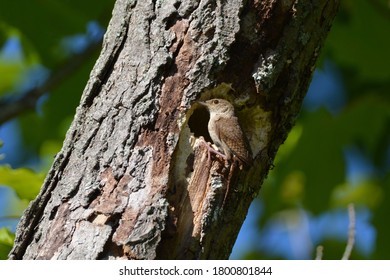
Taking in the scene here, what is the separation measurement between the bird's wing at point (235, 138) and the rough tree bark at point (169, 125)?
5 cm

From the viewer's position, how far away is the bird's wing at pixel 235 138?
2.81 metres

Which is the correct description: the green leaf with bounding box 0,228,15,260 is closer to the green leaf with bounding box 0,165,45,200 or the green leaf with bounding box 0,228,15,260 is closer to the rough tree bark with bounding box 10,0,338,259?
the rough tree bark with bounding box 10,0,338,259

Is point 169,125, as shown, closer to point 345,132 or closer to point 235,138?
point 235,138

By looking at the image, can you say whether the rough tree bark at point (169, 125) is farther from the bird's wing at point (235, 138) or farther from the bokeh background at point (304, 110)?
the bokeh background at point (304, 110)

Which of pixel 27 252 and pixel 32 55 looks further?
pixel 32 55

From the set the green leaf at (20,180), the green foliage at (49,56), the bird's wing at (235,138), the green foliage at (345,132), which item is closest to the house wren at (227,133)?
the bird's wing at (235,138)

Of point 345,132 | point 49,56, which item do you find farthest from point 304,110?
Answer: point 49,56

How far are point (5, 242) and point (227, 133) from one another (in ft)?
3.33

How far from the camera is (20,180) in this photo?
11.1 feet

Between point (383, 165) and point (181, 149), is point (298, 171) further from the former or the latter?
point (181, 149)

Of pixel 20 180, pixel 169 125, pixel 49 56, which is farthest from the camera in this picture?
pixel 49 56
